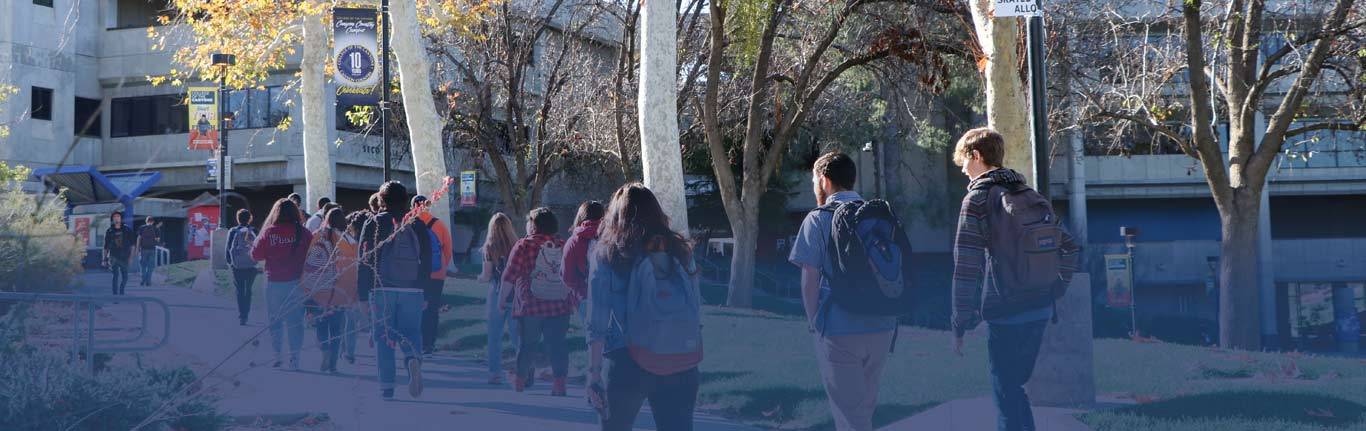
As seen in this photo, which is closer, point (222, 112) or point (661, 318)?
point (661, 318)

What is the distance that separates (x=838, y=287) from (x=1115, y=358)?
669 centimetres

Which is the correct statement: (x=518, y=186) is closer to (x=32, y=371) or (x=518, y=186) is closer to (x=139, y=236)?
(x=139, y=236)

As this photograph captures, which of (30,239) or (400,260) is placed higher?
(30,239)

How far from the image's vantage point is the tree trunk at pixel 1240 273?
65.7ft

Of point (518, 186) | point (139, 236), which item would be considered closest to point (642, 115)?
point (139, 236)

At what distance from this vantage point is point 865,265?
5.93 meters

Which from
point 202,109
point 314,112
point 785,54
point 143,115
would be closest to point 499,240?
point 314,112

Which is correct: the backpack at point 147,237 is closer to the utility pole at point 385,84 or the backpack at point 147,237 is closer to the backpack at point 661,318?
the utility pole at point 385,84

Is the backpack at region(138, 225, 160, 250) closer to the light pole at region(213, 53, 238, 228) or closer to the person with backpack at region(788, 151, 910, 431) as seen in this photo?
the light pole at region(213, 53, 238, 228)

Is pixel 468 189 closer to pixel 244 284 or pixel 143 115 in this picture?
pixel 244 284

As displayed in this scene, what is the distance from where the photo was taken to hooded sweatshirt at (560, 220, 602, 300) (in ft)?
27.6

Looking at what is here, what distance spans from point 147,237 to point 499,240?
1595 centimetres

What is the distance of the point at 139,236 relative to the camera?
80.8 feet

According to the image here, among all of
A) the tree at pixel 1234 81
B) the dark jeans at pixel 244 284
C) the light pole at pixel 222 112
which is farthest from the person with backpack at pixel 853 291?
the light pole at pixel 222 112
